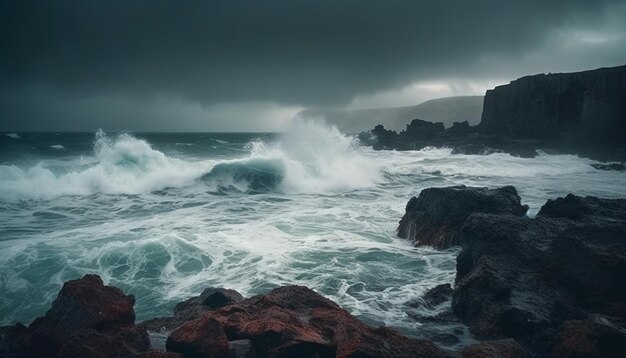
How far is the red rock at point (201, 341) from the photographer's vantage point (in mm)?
3543

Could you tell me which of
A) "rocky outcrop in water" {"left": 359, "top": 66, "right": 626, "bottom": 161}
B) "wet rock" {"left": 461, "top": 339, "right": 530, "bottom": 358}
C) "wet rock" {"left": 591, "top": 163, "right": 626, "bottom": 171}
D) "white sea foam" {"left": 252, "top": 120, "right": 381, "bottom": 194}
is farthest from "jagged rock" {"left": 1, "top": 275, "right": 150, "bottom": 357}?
"rocky outcrop in water" {"left": 359, "top": 66, "right": 626, "bottom": 161}

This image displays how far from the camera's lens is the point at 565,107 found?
35.5 m

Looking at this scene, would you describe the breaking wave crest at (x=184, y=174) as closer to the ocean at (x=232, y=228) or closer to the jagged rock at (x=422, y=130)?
the ocean at (x=232, y=228)

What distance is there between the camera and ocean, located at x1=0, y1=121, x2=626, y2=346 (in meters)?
6.86

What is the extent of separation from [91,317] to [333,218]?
28.4 ft

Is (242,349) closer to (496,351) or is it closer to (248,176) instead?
(496,351)

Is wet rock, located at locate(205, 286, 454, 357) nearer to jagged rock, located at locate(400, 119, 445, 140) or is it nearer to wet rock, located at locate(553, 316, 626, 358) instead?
wet rock, located at locate(553, 316, 626, 358)

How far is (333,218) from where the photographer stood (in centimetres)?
1215

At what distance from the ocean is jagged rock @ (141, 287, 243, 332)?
88cm

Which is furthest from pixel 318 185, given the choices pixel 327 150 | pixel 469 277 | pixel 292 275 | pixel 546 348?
pixel 546 348

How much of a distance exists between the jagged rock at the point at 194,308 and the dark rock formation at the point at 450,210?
5.41 metres

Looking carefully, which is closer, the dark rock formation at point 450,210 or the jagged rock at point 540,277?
the jagged rock at point 540,277

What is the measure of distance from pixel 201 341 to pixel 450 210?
7115 mm

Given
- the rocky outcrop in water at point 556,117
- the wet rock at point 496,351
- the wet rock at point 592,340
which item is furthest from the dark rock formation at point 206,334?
the rocky outcrop in water at point 556,117
